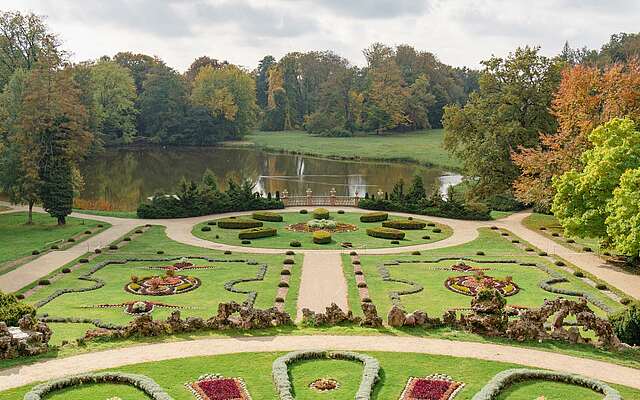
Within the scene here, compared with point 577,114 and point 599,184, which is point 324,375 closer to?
point 599,184

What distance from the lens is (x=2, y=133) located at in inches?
2131

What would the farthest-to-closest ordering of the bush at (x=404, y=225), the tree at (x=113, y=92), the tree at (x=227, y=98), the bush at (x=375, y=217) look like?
1. the tree at (x=227, y=98)
2. the tree at (x=113, y=92)
3. the bush at (x=375, y=217)
4. the bush at (x=404, y=225)

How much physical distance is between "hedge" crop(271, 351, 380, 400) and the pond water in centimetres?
4452

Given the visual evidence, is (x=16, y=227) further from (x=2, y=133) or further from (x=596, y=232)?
(x=596, y=232)

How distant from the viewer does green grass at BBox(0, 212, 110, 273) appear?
40812mm

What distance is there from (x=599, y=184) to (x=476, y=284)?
1031 centimetres

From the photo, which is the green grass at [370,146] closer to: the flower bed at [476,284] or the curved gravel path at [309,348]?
the flower bed at [476,284]

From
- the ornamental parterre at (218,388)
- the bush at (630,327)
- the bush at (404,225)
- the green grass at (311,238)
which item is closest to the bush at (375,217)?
the green grass at (311,238)

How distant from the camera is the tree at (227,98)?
123m

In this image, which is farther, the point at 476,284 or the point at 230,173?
the point at 230,173

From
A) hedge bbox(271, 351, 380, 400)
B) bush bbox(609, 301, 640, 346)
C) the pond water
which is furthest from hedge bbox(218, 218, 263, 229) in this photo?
bush bbox(609, 301, 640, 346)

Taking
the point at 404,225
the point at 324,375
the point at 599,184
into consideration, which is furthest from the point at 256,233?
the point at 324,375

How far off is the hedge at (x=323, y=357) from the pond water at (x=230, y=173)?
44.5m

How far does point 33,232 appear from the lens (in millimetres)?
47094
